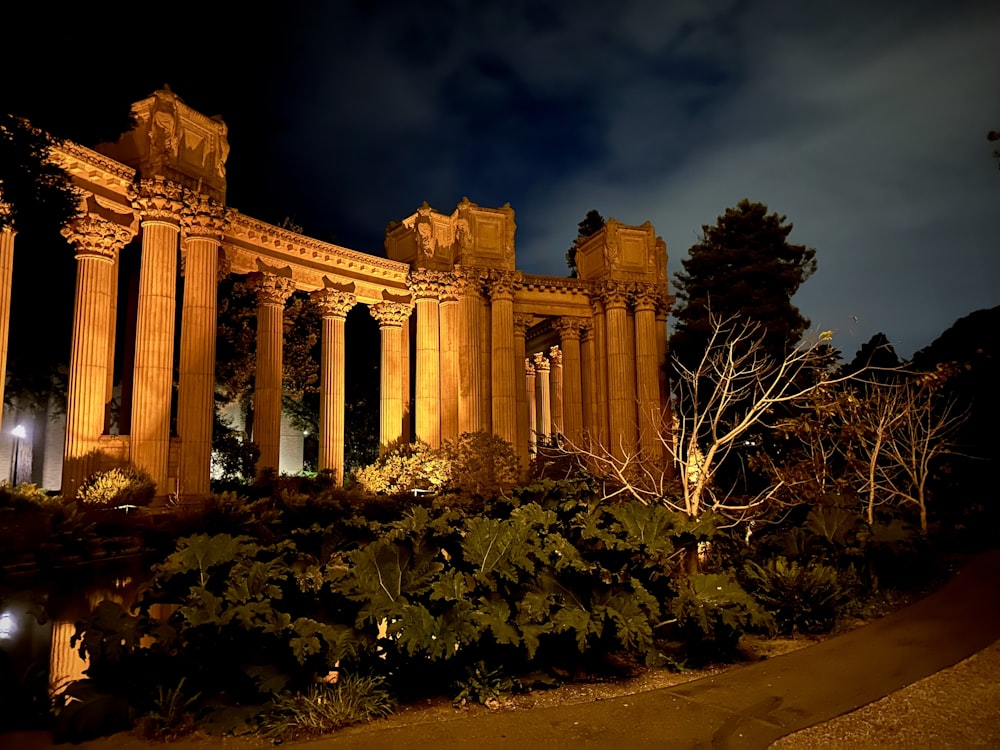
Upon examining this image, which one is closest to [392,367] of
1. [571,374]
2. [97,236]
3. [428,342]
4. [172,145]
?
[428,342]

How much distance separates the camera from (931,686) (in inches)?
225

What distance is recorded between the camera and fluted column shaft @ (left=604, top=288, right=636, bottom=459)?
3128 cm

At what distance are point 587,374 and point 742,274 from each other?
9.43 metres

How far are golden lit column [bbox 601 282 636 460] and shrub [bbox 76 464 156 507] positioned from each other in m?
20.2

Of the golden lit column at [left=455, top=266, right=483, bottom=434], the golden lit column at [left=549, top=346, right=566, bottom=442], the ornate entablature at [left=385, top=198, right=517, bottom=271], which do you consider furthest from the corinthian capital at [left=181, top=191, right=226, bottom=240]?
the golden lit column at [left=549, top=346, right=566, bottom=442]

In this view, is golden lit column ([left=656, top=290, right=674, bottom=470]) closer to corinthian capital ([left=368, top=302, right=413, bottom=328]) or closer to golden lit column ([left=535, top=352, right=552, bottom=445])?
golden lit column ([left=535, top=352, right=552, bottom=445])

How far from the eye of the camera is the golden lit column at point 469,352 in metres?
27.4

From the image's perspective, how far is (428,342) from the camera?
2831 centimetres

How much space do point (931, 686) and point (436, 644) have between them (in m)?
4.49

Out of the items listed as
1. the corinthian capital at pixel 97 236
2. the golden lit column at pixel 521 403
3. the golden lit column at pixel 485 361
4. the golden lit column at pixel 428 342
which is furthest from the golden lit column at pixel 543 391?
the corinthian capital at pixel 97 236

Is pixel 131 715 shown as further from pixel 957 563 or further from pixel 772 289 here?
pixel 772 289

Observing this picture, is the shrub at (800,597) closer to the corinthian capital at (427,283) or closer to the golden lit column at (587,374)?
the corinthian capital at (427,283)

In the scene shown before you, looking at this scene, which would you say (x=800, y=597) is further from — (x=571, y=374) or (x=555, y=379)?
(x=555, y=379)

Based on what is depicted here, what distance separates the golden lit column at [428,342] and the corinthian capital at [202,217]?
8936 millimetres
